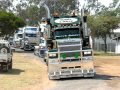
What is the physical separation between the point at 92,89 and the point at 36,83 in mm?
4328

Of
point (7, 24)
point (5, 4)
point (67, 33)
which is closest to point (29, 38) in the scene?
point (7, 24)

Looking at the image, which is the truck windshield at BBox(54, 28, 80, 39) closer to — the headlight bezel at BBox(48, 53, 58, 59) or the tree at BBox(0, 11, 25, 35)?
the headlight bezel at BBox(48, 53, 58, 59)

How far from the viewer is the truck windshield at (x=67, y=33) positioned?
84.3 ft

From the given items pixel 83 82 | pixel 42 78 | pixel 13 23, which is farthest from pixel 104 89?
pixel 13 23

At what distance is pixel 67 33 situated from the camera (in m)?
25.8

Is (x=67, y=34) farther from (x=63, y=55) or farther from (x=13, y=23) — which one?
(x=13, y=23)

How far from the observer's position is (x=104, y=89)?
61.2 ft

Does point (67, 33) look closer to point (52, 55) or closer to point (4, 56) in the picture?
point (52, 55)

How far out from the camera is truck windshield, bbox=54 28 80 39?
2569 centimetres

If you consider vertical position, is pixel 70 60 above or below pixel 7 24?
below

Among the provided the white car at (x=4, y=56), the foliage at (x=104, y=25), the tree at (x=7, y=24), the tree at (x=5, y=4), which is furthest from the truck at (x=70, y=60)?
the tree at (x=5, y=4)

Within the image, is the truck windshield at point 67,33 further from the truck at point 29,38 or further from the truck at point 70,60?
the truck at point 29,38

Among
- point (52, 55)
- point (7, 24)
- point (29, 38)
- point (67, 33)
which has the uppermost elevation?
point (7, 24)

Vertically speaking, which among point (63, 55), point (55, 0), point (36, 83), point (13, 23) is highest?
point (55, 0)
